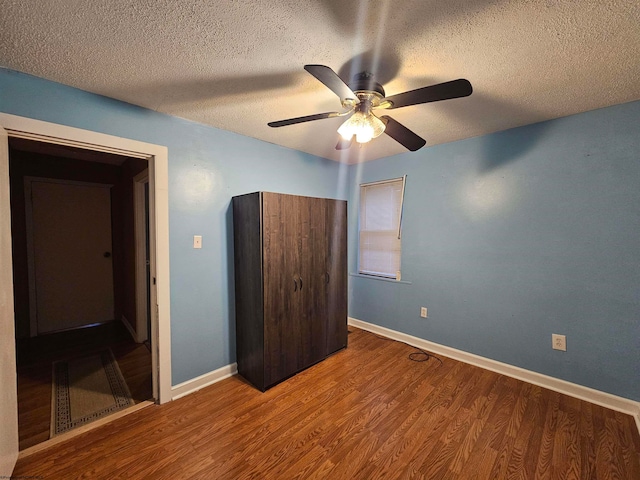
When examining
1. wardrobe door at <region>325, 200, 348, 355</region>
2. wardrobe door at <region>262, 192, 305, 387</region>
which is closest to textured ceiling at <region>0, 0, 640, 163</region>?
wardrobe door at <region>262, 192, 305, 387</region>

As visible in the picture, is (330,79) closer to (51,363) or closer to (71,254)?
(51,363)

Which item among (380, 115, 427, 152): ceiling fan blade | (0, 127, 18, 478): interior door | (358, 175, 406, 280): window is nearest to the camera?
(0, 127, 18, 478): interior door

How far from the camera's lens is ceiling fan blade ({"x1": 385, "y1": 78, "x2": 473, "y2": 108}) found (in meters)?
1.08

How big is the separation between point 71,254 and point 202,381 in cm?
288

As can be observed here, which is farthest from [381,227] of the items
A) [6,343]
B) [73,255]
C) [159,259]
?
[73,255]

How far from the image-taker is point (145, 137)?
1.87m

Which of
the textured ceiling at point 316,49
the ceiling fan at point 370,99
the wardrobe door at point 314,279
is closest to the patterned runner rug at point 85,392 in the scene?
the wardrobe door at point 314,279

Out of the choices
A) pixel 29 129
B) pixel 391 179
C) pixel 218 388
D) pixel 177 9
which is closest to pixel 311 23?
pixel 177 9

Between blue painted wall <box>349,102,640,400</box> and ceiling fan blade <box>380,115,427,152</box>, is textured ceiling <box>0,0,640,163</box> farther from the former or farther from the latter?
blue painted wall <box>349,102,640,400</box>

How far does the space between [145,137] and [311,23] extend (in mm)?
1509

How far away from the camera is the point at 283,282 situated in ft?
7.20

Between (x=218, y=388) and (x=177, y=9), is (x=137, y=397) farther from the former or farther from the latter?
(x=177, y=9)

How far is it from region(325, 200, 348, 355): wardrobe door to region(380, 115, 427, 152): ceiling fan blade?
99 cm

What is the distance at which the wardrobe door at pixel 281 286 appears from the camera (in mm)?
2076
